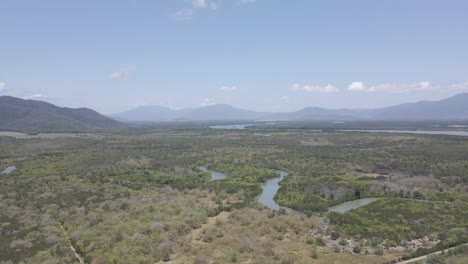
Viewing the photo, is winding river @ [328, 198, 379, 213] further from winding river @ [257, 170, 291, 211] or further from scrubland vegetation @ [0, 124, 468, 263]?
winding river @ [257, 170, 291, 211]

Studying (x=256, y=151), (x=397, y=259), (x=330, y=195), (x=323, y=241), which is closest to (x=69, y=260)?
(x=323, y=241)

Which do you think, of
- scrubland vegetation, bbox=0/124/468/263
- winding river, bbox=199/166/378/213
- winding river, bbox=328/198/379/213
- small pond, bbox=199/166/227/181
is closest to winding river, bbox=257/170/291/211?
winding river, bbox=199/166/378/213

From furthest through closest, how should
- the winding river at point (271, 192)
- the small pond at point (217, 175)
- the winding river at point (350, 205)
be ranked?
the small pond at point (217, 175)
the winding river at point (271, 192)
the winding river at point (350, 205)

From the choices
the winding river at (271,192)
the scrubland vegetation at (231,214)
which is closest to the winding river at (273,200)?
the winding river at (271,192)

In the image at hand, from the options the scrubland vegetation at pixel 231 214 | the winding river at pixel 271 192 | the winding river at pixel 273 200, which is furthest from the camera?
the winding river at pixel 271 192

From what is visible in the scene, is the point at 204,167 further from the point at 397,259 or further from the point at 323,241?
the point at 397,259

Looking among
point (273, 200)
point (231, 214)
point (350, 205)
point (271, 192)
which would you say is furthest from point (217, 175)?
point (350, 205)

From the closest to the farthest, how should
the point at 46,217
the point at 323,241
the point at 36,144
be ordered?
the point at 323,241 → the point at 46,217 → the point at 36,144

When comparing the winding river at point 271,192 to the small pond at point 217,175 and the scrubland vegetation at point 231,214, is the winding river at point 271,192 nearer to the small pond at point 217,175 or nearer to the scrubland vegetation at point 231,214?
the scrubland vegetation at point 231,214

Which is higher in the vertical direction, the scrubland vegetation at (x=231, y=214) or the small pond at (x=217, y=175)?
the scrubland vegetation at (x=231, y=214)
